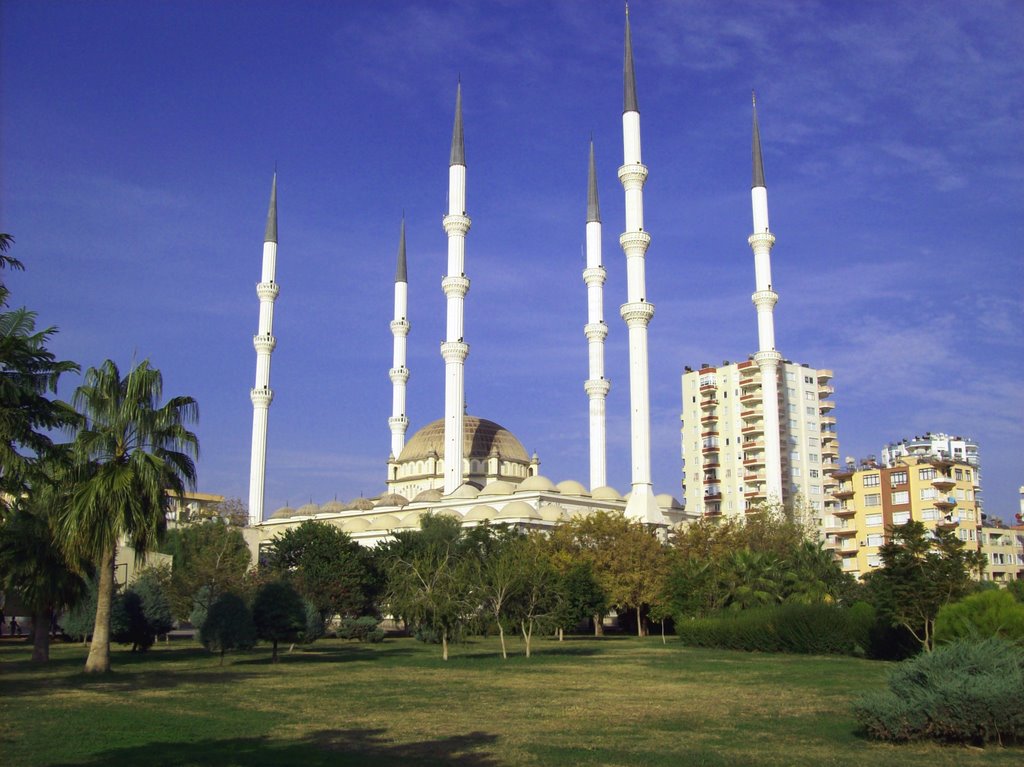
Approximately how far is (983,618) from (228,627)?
19.3 m

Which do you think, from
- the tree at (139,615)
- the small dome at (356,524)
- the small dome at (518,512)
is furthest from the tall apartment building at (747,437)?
the tree at (139,615)

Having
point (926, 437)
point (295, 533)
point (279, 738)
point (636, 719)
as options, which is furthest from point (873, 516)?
point (279, 738)

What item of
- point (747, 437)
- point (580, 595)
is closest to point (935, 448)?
point (747, 437)

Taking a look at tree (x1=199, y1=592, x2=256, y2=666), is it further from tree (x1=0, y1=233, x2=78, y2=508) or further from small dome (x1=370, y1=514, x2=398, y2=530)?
small dome (x1=370, y1=514, x2=398, y2=530)

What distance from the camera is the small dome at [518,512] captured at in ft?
193

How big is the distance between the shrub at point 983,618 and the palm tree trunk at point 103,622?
739 inches

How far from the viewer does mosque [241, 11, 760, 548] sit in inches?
2261

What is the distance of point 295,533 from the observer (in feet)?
159

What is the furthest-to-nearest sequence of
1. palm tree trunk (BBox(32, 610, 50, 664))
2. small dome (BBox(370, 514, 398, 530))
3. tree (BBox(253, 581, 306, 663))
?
small dome (BBox(370, 514, 398, 530)) → tree (BBox(253, 581, 306, 663)) → palm tree trunk (BBox(32, 610, 50, 664))

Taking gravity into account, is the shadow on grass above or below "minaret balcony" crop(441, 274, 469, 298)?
below

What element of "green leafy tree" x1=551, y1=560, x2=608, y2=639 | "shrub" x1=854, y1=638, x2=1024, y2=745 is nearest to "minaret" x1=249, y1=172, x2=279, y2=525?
"green leafy tree" x1=551, y1=560, x2=608, y2=639

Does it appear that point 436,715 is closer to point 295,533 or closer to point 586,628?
point 295,533

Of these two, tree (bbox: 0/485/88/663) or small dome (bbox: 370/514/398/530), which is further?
small dome (bbox: 370/514/398/530)

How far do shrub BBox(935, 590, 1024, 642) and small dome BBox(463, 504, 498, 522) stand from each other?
4002cm
